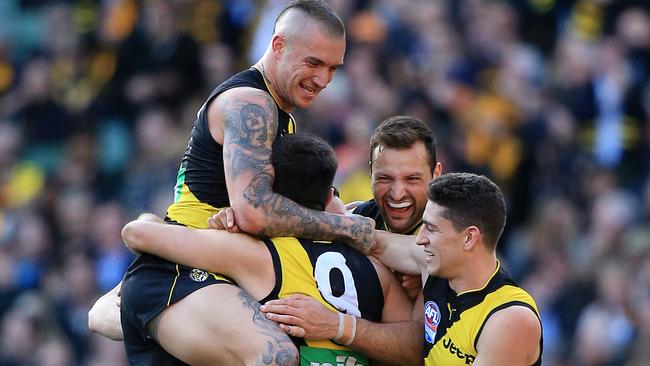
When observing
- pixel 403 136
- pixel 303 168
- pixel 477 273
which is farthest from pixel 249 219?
pixel 477 273

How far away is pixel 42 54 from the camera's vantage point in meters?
16.0

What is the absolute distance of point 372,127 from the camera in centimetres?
1227

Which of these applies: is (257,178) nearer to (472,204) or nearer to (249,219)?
(249,219)

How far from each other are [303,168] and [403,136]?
2.31ft

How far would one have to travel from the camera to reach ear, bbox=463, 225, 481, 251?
6.32 meters

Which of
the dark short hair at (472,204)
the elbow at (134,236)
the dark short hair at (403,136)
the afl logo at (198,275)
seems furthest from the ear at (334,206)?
the elbow at (134,236)

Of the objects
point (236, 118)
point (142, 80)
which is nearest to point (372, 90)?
point (142, 80)

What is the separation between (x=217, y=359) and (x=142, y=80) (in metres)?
8.68

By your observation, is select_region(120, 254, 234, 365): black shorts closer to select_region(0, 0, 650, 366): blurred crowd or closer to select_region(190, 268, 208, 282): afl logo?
select_region(190, 268, 208, 282): afl logo

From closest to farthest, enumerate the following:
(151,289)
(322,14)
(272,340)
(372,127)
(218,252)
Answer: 1. (272,340)
2. (218,252)
3. (151,289)
4. (322,14)
5. (372,127)

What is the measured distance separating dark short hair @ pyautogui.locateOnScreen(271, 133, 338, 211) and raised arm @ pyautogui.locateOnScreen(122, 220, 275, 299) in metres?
0.31

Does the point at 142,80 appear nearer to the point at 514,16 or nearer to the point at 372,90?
the point at 372,90

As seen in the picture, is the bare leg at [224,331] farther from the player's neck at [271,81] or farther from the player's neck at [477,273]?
the player's neck at [271,81]

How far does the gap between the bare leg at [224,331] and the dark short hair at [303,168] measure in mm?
554
